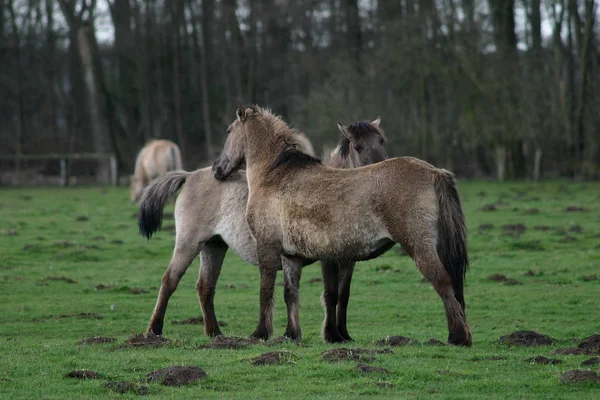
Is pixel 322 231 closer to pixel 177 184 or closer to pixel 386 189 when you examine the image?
pixel 386 189

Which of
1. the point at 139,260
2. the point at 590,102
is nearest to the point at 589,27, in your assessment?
the point at 590,102

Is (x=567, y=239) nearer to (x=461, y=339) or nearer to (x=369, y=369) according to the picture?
(x=461, y=339)

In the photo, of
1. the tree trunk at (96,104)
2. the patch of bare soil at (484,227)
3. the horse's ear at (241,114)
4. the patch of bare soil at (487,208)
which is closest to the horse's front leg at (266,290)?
the horse's ear at (241,114)

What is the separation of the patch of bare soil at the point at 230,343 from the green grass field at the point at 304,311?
14 centimetres

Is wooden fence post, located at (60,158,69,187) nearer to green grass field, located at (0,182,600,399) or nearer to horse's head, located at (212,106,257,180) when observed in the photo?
green grass field, located at (0,182,600,399)

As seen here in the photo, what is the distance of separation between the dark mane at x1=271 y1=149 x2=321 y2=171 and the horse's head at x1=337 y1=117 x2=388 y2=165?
0.98m

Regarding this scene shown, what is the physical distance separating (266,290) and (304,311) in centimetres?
310

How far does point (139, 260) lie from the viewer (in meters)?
16.5

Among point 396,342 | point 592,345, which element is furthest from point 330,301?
point 592,345

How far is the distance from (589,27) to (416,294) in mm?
22326

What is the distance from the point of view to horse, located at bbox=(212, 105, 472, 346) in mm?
7684

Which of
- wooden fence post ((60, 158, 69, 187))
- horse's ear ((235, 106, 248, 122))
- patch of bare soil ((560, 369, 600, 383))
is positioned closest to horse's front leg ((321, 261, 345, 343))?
horse's ear ((235, 106, 248, 122))

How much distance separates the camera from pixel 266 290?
8688 mm

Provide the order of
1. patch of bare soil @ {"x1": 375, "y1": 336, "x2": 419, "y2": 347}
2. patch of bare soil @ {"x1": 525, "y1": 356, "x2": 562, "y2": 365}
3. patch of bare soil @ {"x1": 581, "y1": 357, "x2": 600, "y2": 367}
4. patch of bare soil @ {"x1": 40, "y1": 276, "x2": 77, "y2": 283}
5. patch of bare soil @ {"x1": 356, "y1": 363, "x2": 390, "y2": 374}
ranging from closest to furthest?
patch of bare soil @ {"x1": 356, "y1": 363, "x2": 390, "y2": 374}, patch of bare soil @ {"x1": 581, "y1": 357, "x2": 600, "y2": 367}, patch of bare soil @ {"x1": 525, "y1": 356, "x2": 562, "y2": 365}, patch of bare soil @ {"x1": 375, "y1": 336, "x2": 419, "y2": 347}, patch of bare soil @ {"x1": 40, "y1": 276, "x2": 77, "y2": 283}
